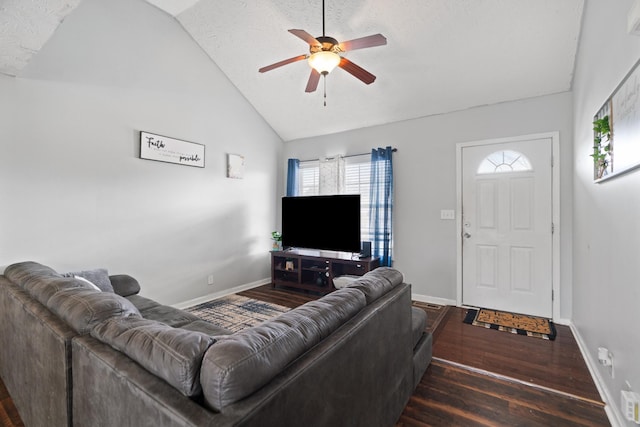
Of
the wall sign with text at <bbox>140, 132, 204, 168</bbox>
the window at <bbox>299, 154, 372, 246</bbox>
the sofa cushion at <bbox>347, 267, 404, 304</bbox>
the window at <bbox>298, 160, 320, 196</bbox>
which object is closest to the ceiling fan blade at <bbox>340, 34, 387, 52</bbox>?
the sofa cushion at <bbox>347, 267, 404, 304</bbox>

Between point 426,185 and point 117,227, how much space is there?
3.68 metres

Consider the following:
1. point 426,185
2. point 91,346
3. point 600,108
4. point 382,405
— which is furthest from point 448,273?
point 91,346

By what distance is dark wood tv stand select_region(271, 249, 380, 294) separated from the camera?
13.2ft

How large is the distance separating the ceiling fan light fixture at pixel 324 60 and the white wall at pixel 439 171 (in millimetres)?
2073

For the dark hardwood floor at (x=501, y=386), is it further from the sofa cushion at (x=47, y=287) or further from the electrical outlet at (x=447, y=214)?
the electrical outlet at (x=447, y=214)

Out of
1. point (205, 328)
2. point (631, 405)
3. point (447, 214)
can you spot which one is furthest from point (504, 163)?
point (205, 328)

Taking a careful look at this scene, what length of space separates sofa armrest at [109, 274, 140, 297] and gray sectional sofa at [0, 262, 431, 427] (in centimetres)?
80

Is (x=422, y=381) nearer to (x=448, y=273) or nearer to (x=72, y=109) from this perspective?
(x=448, y=273)

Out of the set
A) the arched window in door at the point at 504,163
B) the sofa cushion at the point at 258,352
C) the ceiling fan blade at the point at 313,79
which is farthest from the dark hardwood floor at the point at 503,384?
the ceiling fan blade at the point at 313,79

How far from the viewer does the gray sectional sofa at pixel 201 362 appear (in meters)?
0.83

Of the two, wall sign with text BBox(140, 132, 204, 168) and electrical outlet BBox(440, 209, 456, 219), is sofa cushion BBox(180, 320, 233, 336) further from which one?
electrical outlet BBox(440, 209, 456, 219)

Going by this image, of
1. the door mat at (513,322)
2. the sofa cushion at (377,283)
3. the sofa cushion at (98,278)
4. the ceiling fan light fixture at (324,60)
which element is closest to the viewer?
the sofa cushion at (377,283)

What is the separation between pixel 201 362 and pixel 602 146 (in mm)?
2582

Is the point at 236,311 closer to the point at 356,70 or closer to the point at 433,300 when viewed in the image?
the point at 433,300
